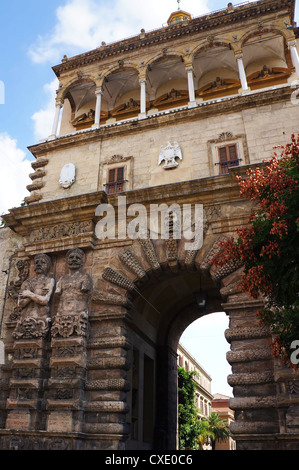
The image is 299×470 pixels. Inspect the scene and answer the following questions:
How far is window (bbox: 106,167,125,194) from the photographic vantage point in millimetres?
13203

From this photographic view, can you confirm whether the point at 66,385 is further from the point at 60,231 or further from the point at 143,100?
the point at 143,100

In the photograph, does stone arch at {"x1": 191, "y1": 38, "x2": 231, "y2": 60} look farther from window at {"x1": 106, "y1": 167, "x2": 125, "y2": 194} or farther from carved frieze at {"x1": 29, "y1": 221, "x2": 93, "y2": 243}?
carved frieze at {"x1": 29, "y1": 221, "x2": 93, "y2": 243}

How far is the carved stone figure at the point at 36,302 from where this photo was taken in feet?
36.4

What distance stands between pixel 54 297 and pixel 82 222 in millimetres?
2396

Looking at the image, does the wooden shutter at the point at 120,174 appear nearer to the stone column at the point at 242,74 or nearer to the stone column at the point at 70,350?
the stone column at the point at 70,350

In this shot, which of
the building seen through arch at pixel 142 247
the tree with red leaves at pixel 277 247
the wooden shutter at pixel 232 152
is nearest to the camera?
the tree with red leaves at pixel 277 247

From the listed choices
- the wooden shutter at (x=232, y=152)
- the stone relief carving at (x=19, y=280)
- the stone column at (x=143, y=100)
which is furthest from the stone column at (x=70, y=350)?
the stone column at (x=143, y=100)

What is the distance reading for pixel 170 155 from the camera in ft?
42.1

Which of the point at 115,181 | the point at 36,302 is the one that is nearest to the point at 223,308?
the point at 36,302

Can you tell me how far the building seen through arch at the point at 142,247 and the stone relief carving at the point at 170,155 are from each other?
0.06 metres

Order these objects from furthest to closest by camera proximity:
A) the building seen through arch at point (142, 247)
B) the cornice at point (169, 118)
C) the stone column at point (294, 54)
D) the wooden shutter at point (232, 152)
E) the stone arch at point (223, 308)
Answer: the stone column at point (294, 54), the cornice at point (169, 118), the wooden shutter at point (232, 152), the building seen through arch at point (142, 247), the stone arch at point (223, 308)

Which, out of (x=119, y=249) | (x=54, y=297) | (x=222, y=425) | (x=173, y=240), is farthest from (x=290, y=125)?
(x=222, y=425)

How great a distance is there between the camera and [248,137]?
40.5 ft

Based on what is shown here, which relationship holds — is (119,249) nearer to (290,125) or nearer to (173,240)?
→ (173,240)
